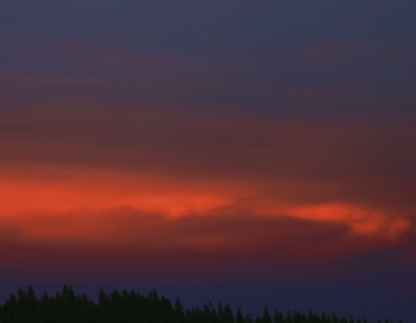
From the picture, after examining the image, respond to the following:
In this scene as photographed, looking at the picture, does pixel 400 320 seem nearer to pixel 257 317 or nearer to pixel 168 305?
pixel 257 317

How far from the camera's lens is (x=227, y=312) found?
3150cm

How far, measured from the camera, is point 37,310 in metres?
30.2

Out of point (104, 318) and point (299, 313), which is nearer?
point (104, 318)

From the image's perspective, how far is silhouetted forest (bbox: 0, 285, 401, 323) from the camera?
29878 millimetres

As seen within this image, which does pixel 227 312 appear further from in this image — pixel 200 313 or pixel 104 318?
pixel 104 318

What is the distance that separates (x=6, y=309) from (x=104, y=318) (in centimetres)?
496

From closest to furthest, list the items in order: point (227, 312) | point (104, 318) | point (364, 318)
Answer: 1. point (104, 318)
2. point (227, 312)
3. point (364, 318)

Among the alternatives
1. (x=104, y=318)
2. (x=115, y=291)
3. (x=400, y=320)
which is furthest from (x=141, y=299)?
(x=400, y=320)

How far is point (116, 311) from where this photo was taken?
31.1 metres

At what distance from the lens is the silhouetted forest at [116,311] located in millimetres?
29878

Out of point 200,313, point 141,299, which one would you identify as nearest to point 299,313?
point 200,313

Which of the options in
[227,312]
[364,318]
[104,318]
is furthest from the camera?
[364,318]

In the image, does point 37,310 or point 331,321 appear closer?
point 37,310

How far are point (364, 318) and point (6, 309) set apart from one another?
51.8 feet
